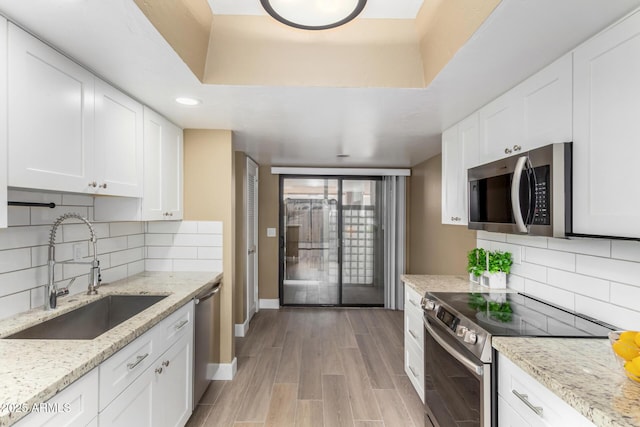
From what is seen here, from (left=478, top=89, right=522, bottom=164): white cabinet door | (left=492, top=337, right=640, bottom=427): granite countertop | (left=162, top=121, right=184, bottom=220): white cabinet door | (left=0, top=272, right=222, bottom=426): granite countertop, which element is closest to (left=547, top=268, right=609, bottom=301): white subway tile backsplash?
(left=492, top=337, right=640, bottom=427): granite countertop

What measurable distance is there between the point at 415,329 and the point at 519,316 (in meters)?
0.93

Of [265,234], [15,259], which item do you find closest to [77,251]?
[15,259]

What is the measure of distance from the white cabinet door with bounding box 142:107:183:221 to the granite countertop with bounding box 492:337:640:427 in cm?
221

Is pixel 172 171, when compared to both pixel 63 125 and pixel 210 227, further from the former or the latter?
pixel 63 125

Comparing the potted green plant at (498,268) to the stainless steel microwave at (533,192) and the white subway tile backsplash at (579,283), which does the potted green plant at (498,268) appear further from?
the stainless steel microwave at (533,192)

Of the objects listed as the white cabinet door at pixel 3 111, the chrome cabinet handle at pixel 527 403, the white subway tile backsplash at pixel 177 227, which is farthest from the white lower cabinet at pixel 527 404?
the white subway tile backsplash at pixel 177 227

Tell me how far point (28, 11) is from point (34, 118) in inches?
15.1

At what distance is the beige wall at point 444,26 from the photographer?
1248mm

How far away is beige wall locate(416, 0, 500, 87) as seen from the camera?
4.09 ft

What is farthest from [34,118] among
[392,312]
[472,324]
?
[392,312]

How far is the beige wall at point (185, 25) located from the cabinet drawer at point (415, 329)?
2.12m

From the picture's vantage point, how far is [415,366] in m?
2.48

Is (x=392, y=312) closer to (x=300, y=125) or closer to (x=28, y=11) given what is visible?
(x=300, y=125)

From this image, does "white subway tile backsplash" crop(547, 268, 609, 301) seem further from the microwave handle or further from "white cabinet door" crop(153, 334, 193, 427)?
"white cabinet door" crop(153, 334, 193, 427)
